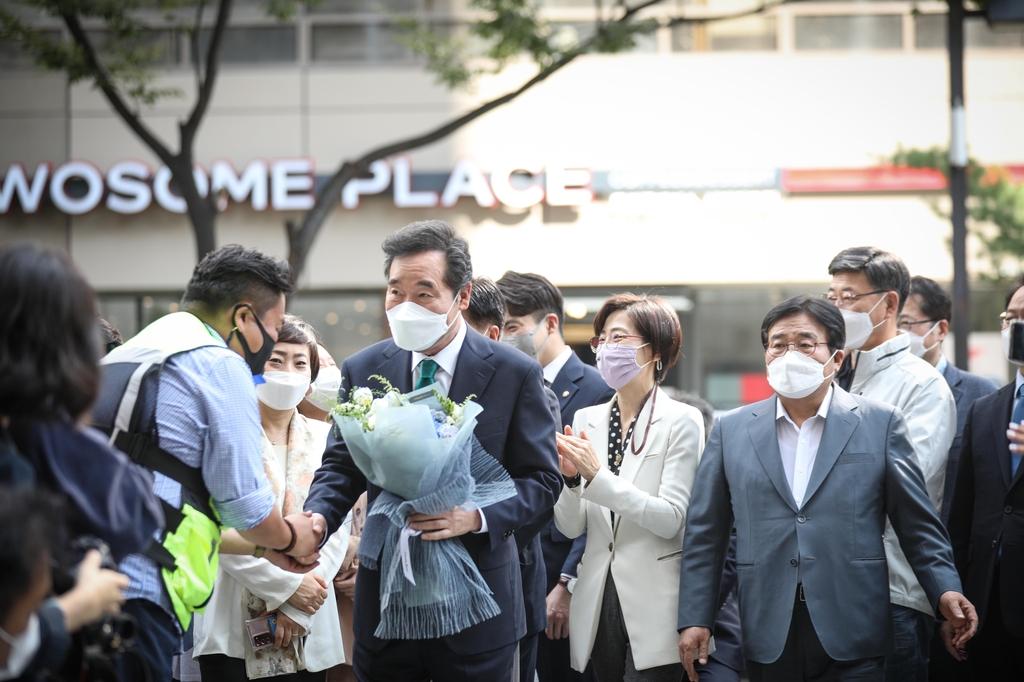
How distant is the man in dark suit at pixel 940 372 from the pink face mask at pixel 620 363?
1393mm

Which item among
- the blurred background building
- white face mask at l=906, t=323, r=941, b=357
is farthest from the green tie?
the blurred background building

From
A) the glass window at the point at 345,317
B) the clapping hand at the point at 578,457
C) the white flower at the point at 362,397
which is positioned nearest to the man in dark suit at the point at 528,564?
the clapping hand at the point at 578,457

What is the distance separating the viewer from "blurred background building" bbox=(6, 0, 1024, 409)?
12.3m

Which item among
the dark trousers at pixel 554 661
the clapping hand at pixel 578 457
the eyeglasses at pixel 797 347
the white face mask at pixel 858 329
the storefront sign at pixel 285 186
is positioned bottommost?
the dark trousers at pixel 554 661

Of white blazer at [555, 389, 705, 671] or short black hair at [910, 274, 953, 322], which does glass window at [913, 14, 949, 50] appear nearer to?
short black hair at [910, 274, 953, 322]

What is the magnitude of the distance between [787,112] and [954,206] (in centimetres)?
578

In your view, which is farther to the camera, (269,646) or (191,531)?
(269,646)

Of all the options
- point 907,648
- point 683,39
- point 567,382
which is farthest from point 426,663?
point 683,39

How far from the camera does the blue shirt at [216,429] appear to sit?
2.82 meters

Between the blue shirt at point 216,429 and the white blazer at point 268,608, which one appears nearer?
the blue shirt at point 216,429

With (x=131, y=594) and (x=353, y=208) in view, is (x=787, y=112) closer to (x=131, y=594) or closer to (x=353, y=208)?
(x=353, y=208)

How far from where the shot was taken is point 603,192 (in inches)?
484

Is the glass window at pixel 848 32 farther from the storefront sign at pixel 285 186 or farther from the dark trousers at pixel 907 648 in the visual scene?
the dark trousers at pixel 907 648

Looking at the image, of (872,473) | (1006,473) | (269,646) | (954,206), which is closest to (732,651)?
(872,473)
